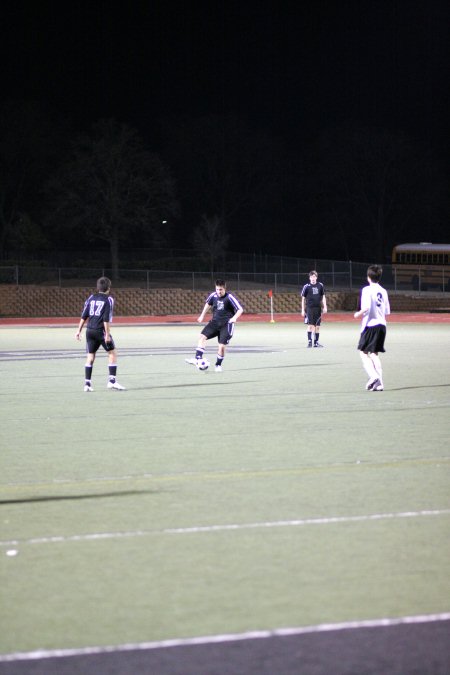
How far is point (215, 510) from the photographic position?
26.2 feet

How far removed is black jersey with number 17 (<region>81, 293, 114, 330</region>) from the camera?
17188 millimetres

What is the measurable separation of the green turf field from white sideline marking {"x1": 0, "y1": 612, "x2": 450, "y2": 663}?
0.08 meters

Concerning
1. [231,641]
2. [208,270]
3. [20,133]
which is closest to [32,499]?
[231,641]

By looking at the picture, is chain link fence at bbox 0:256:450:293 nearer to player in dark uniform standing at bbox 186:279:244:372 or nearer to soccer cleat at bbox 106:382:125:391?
player in dark uniform standing at bbox 186:279:244:372

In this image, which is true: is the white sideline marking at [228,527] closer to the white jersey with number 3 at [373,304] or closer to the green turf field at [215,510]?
the green turf field at [215,510]

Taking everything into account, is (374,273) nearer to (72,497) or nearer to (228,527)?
(72,497)

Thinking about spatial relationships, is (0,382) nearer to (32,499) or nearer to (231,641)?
(32,499)

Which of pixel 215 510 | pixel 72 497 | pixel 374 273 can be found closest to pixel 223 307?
pixel 374 273

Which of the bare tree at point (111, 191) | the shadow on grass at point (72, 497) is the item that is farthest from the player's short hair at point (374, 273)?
the bare tree at point (111, 191)

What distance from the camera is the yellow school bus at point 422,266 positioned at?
2694 inches

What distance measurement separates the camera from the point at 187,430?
41.0ft

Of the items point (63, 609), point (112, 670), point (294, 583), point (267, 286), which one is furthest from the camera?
point (267, 286)

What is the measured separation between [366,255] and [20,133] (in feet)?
100

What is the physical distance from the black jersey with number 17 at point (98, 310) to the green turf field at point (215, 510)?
1190 mm
